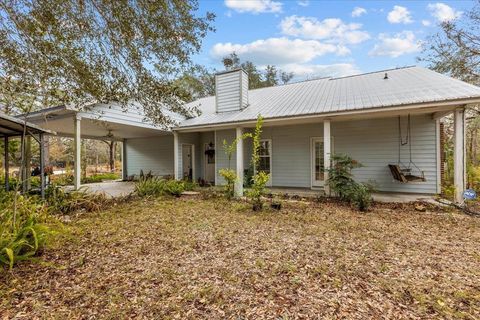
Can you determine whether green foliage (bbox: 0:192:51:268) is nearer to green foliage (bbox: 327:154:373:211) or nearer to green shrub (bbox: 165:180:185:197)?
green shrub (bbox: 165:180:185:197)

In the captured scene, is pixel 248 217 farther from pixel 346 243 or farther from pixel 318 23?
pixel 318 23

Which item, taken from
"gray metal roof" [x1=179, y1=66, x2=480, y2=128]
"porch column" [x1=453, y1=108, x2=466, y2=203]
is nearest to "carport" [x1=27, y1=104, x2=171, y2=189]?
"gray metal roof" [x1=179, y1=66, x2=480, y2=128]

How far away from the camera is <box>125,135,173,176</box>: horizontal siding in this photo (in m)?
12.9

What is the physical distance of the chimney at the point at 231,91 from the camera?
1002cm

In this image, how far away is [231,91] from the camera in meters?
10.2

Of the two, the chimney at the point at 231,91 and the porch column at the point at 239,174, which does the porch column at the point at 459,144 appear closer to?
the porch column at the point at 239,174

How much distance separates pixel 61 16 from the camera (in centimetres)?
381

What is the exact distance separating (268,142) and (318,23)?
4934 millimetres

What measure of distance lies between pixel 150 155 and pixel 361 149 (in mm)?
10226

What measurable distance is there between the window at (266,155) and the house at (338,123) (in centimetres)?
4

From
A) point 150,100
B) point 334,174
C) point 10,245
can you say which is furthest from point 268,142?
point 10,245

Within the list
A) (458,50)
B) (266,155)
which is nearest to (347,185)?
(266,155)

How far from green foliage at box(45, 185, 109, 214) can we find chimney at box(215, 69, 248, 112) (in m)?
5.74

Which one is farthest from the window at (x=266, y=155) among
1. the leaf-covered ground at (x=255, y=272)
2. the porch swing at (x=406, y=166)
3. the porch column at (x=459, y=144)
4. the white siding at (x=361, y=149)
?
the porch column at (x=459, y=144)
